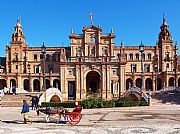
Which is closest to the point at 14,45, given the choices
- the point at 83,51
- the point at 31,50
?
the point at 31,50

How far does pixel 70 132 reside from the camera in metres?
14.4

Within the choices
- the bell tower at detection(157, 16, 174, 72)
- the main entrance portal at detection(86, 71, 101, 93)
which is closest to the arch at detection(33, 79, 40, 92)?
the main entrance portal at detection(86, 71, 101, 93)

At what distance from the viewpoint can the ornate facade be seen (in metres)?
54.9

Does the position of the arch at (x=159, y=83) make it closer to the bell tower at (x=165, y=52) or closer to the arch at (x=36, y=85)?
the bell tower at (x=165, y=52)

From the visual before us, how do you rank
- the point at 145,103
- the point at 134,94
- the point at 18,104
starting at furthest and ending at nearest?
1. the point at 134,94
2. the point at 18,104
3. the point at 145,103

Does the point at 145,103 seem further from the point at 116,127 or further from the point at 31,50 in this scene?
the point at 31,50

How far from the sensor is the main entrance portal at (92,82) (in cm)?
5888

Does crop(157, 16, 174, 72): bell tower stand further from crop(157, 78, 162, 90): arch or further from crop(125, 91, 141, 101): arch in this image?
crop(125, 91, 141, 101): arch

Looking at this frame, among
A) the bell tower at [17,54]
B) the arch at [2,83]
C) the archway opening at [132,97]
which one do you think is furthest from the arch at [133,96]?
the arch at [2,83]

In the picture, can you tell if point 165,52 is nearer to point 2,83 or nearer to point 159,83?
point 159,83

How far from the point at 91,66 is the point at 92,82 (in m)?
7.54

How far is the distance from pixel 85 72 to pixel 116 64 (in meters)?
7.02

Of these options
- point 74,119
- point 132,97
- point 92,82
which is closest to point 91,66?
point 92,82

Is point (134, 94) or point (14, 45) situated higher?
point (14, 45)
